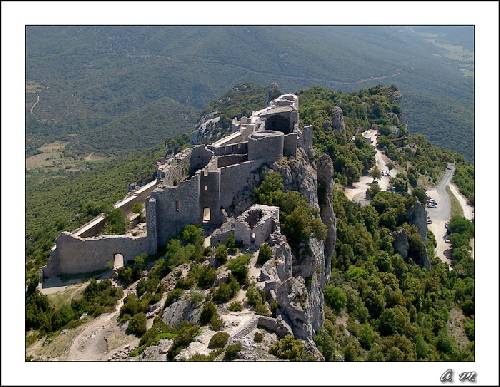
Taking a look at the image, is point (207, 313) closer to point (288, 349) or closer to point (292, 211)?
point (288, 349)

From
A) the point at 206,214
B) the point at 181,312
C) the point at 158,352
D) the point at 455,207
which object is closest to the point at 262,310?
the point at 181,312

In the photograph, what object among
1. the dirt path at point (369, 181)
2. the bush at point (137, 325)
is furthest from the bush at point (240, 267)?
the dirt path at point (369, 181)

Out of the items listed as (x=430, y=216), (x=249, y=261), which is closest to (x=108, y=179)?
(x=430, y=216)

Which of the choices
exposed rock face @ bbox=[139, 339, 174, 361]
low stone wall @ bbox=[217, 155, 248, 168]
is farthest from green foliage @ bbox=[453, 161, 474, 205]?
exposed rock face @ bbox=[139, 339, 174, 361]

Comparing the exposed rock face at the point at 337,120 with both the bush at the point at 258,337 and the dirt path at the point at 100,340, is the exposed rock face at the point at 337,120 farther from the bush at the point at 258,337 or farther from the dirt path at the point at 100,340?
the bush at the point at 258,337

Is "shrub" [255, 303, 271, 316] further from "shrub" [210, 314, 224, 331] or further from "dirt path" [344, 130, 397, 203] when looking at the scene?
"dirt path" [344, 130, 397, 203]

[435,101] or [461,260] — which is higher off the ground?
[435,101]

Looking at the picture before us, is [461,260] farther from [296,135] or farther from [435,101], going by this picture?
[435,101]
